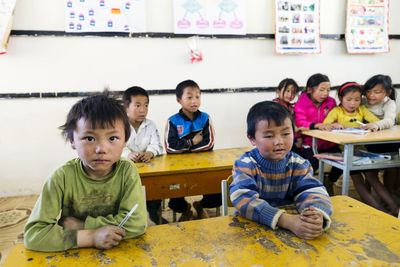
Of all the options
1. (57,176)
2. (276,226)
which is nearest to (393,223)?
(276,226)

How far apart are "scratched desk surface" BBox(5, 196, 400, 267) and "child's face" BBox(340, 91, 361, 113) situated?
2248 mm

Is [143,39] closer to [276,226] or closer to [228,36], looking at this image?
[228,36]

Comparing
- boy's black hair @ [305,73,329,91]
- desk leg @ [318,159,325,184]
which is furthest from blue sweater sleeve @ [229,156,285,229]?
boy's black hair @ [305,73,329,91]

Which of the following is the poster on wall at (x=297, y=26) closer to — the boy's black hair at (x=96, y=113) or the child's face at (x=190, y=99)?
the child's face at (x=190, y=99)

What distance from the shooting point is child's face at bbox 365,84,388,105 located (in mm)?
3084

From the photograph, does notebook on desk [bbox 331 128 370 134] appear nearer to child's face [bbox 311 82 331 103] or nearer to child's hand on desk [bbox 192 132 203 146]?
child's face [bbox 311 82 331 103]

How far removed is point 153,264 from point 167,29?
2.98 meters

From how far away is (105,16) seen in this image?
324cm

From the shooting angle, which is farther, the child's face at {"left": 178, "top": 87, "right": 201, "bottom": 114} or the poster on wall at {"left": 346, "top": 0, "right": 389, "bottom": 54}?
the poster on wall at {"left": 346, "top": 0, "right": 389, "bottom": 54}

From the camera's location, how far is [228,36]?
3562mm

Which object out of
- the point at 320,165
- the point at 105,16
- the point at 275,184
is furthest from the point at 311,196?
the point at 105,16

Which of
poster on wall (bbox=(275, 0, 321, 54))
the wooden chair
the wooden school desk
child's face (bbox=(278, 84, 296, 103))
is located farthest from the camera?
poster on wall (bbox=(275, 0, 321, 54))

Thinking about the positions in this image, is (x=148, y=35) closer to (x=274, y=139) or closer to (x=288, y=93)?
(x=288, y=93)

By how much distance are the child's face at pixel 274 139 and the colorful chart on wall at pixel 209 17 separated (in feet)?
8.26
